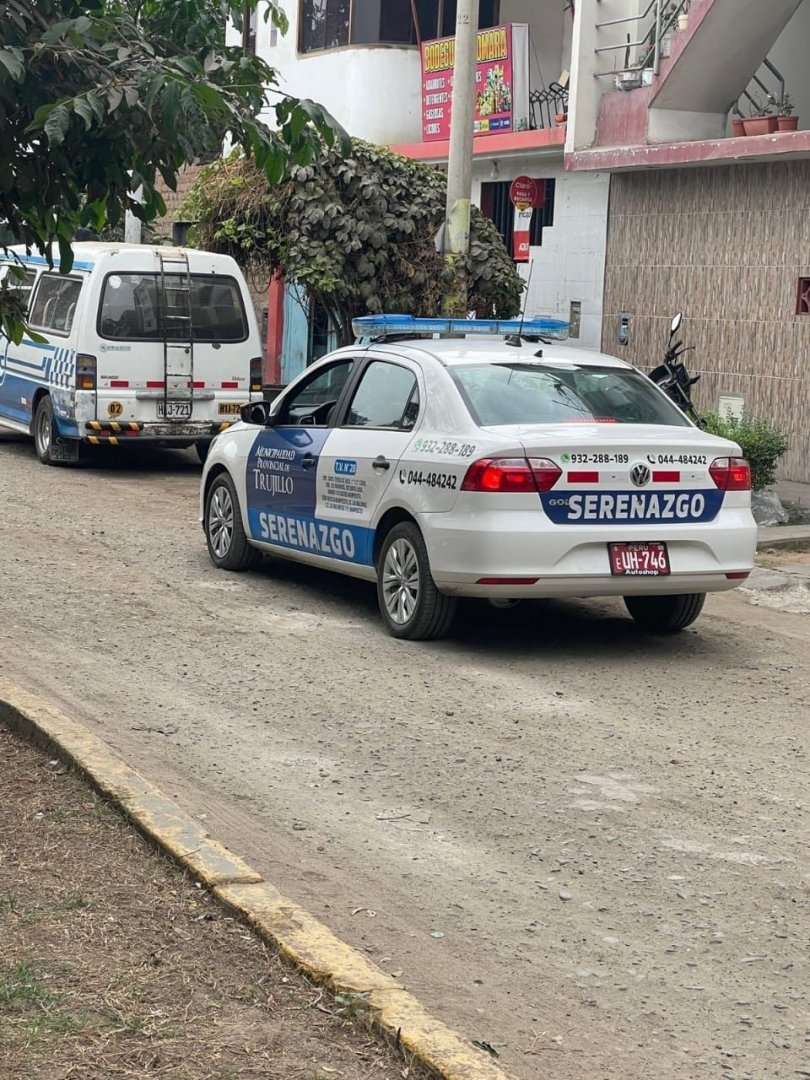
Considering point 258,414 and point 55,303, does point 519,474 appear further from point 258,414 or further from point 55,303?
point 55,303

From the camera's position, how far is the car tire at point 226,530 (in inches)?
434

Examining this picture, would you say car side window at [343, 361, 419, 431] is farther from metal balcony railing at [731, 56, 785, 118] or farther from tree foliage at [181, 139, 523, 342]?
metal balcony railing at [731, 56, 785, 118]

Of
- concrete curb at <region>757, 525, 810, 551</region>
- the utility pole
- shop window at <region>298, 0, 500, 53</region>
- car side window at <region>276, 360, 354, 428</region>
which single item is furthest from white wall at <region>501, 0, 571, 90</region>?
car side window at <region>276, 360, 354, 428</region>

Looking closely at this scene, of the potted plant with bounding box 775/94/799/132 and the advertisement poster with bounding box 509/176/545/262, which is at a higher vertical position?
the potted plant with bounding box 775/94/799/132

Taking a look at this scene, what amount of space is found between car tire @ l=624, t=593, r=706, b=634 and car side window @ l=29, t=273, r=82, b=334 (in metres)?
8.67

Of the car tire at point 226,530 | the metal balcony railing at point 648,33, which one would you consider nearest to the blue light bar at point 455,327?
the car tire at point 226,530

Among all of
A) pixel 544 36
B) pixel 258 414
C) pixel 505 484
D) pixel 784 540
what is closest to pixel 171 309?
pixel 258 414

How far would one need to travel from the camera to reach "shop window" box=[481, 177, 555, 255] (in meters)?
21.3

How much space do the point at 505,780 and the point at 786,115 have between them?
42.0ft

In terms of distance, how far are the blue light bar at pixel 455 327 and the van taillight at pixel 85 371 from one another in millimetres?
6076

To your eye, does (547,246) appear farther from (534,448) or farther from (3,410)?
(534,448)

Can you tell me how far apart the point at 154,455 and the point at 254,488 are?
337 inches

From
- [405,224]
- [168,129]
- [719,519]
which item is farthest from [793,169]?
[168,129]

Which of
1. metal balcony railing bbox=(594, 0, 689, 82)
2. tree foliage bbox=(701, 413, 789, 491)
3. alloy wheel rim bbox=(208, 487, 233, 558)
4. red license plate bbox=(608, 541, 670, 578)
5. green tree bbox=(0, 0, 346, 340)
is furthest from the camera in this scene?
metal balcony railing bbox=(594, 0, 689, 82)
